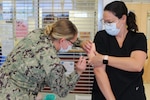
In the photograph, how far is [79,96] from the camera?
7.83ft

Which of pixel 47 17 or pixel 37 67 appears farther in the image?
pixel 47 17

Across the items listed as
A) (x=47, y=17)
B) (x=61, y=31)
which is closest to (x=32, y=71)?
(x=61, y=31)

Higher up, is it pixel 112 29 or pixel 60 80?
pixel 112 29

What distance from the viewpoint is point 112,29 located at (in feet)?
5.07

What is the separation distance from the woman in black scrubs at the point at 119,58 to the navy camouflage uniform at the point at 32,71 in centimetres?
21

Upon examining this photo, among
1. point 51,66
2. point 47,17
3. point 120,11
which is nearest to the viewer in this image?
point 51,66

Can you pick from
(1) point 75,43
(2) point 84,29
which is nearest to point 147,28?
(2) point 84,29

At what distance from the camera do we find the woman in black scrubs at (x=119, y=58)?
1.47 m

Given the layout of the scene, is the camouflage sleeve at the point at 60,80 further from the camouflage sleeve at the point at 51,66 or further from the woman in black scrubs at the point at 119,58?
the woman in black scrubs at the point at 119,58

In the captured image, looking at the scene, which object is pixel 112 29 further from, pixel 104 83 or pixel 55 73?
pixel 55 73

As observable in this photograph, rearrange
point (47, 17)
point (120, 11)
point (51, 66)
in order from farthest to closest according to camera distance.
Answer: point (47, 17) < point (120, 11) < point (51, 66)

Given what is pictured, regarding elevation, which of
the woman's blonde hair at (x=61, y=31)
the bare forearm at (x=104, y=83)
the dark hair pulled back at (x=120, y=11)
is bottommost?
the bare forearm at (x=104, y=83)

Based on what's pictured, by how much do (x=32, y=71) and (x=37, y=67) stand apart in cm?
4

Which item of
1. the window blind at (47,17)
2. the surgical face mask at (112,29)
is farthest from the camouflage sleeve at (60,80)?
the window blind at (47,17)
